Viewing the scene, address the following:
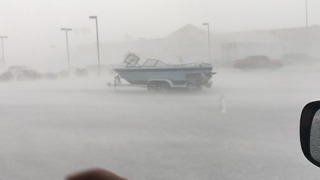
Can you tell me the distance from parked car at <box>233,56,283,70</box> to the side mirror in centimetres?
155

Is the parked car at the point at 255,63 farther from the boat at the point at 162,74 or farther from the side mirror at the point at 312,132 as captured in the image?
the side mirror at the point at 312,132

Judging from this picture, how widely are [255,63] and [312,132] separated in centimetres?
160

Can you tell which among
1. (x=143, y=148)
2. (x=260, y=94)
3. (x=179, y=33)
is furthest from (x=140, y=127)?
(x=260, y=94)

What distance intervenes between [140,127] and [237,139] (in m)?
0.50

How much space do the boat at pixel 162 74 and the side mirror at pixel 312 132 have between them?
1573mm

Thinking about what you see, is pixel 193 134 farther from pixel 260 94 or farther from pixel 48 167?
pixel 48 167

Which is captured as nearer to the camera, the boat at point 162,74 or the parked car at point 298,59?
the parked car at point 298,59

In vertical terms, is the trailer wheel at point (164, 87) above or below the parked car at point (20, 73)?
below

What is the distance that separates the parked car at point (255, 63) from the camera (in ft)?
7.93

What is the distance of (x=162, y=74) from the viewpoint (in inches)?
98.7

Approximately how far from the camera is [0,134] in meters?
2.09

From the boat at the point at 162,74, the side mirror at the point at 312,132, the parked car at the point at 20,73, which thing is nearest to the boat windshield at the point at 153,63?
the boat at the point at 162,74

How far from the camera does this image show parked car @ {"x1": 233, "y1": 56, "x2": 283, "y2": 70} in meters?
2.42

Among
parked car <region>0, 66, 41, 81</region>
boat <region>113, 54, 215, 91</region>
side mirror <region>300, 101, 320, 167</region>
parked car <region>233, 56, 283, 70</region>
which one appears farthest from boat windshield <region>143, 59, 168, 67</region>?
side mirror <region>300, 101, 320, 167</region>
